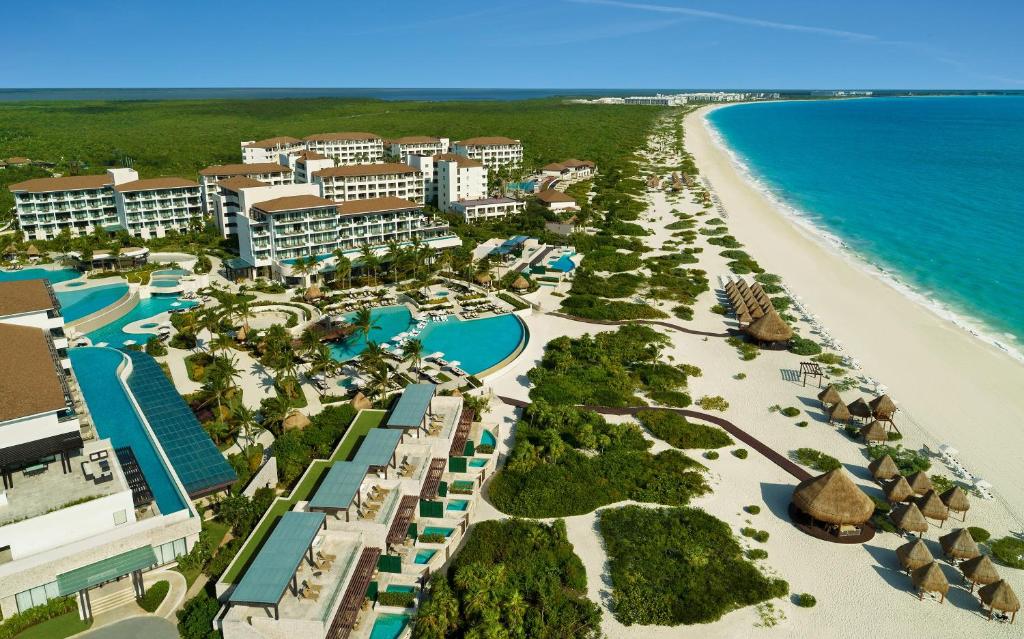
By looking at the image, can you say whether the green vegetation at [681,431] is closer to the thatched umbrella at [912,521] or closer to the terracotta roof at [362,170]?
the thatched umbrella at [912,521]

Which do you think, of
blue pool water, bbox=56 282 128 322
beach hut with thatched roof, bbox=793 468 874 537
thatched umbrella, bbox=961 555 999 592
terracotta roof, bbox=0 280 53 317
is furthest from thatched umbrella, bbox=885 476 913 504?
blue pool water, bbox=56 282 128 322

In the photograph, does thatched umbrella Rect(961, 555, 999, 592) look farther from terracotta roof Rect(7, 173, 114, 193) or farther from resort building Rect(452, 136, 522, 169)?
resort building Rect(452, 136, 522, 169)

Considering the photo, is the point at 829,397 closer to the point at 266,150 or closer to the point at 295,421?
the point at 295,421

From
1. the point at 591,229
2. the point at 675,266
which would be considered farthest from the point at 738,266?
the point at 591,229

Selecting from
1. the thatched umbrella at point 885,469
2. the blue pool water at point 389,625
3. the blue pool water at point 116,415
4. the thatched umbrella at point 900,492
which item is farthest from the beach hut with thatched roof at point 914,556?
the blue pool water at point 116,415

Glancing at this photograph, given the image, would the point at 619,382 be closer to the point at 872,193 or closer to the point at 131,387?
the point at 131,387

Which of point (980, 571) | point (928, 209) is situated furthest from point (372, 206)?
point (928, 209)

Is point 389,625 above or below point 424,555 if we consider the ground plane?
below

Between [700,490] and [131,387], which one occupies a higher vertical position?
[131,387]
